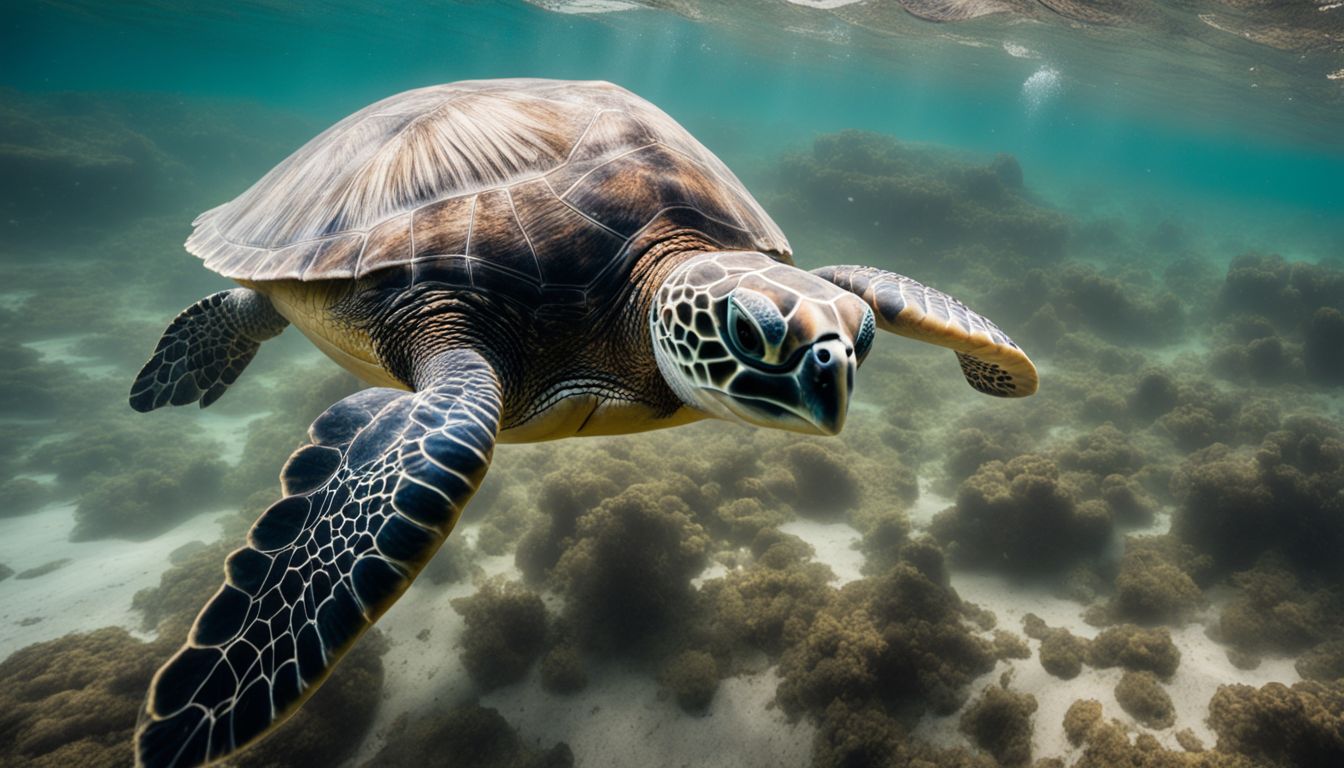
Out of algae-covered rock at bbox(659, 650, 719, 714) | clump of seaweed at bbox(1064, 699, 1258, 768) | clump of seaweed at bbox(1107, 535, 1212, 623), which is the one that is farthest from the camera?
clump of seaweed at bbox(1107, 535, 1212, 623)

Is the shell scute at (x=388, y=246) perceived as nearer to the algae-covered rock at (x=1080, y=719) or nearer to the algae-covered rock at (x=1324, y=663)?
the algae-covered rock at (x=1080, y=719)

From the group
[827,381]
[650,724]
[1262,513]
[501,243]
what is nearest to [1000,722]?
[650,724]

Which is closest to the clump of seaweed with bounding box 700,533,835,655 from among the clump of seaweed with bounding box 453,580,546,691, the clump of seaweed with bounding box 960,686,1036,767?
the clump of seaweed with bounding box 960,686,1036,767

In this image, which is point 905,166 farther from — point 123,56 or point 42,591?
point 123,56

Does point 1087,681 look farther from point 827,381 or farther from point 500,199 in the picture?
point 500,199

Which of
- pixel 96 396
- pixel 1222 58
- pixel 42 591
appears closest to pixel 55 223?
pixel 96 396

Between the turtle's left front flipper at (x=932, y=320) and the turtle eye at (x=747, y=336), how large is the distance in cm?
110

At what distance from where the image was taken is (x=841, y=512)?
6793 millimetres

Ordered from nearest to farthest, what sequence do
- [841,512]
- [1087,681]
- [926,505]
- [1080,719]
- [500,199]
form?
[500,199] → [1080,719] → [1087,681] → [841,512] → [926,505]

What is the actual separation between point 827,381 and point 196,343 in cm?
447

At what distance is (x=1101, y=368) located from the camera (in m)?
11.2

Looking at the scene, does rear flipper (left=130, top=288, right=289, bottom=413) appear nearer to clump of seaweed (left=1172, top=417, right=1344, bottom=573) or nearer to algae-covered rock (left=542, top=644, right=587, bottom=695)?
algae-covered rock (left=542, top=644, right=587, bottom=695)

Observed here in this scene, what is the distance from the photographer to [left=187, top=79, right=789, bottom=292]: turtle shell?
7.37 ft

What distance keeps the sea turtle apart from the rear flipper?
504mm
